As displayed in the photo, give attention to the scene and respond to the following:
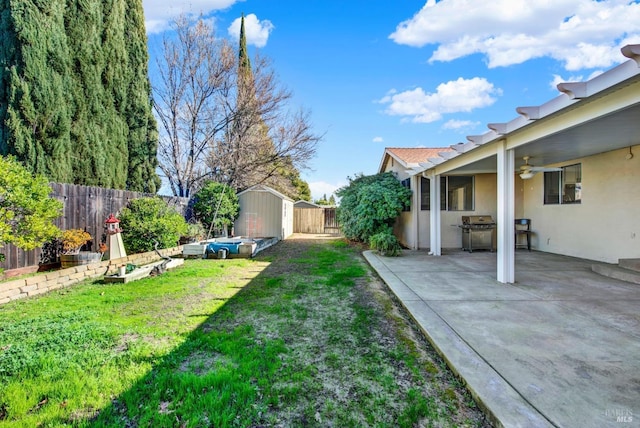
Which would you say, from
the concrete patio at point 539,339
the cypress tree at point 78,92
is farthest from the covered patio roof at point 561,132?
the cypress tree at point 78,92

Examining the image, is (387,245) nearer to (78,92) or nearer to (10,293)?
(10,293)

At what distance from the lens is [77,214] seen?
7.22 meters

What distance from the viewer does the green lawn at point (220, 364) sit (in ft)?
7.13

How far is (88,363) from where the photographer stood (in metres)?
2.86

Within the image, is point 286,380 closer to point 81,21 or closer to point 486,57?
point 81,21

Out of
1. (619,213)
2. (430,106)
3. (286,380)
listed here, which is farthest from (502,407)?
(430,106)

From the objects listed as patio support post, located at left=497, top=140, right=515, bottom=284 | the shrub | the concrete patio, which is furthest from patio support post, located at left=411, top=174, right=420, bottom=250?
the shrub

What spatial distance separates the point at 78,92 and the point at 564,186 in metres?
14.4

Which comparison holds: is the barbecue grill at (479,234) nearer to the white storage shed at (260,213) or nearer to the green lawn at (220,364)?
the green lawn at (220,364)

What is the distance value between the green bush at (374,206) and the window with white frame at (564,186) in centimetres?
401

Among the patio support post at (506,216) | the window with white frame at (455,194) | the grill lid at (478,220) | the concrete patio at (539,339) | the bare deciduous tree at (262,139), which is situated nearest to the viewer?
the concrete patio at (539,339)

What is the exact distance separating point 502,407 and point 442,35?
1107 cm

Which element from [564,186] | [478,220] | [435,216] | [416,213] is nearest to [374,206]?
[416,213]

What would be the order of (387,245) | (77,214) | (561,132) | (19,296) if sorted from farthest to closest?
(387,245) → (77,214) → (19,296) → (561,132)
